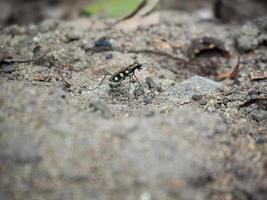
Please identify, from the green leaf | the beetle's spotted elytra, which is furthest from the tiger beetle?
the green leaf

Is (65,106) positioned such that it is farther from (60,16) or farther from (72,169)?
(60,16)

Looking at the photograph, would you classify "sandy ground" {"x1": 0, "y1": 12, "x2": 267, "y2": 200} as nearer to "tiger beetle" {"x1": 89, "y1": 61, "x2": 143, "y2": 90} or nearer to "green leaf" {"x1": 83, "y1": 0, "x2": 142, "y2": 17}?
"tiger beetle" {"x1": 89, "y1": 61, "x2": 143, "y2": 90}

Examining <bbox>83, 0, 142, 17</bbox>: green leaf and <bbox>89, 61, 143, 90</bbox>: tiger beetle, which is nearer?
<bbox>89, 61, 143, 90</bbox>: tiger beetle

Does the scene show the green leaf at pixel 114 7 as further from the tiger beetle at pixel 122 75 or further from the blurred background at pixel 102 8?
the tiger beetle at pixel 122 75

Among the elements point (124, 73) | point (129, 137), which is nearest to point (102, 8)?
point (124, 73)

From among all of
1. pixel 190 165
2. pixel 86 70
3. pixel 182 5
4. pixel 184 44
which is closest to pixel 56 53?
pixel 86 70

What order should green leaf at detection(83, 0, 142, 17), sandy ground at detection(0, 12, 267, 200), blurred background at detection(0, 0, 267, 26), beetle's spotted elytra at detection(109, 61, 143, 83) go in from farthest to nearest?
blurred background at detection(0, 0, 267, 26) < green leaf at detection(83, 0, 142, 17) < beetle's spotted elytra at detection(109, 61, 143, 83) < sandy ground at detection(0, 12, 267, 200)

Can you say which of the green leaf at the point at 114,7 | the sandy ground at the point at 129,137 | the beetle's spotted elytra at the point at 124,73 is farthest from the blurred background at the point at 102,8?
the sandy ground at the point at 129,137
